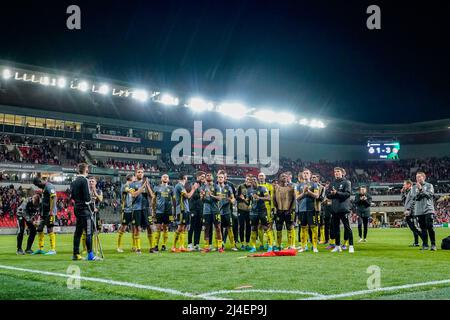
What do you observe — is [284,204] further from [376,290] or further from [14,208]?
[14,208]

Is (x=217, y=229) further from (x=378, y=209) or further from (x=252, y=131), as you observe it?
(x=378, y=209)

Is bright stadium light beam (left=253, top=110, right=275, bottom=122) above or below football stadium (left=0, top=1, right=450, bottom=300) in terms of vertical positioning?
above

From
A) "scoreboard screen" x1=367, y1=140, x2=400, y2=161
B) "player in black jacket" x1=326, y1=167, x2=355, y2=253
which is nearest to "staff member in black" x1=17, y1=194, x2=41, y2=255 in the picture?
"player in black jacket" x1=326, y1=167, x2=355, y2=253

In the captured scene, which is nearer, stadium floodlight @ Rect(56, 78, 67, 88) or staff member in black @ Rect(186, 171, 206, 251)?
staff member in black @ Rect(186, 171, 206, 251)

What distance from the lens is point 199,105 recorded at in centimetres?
4459

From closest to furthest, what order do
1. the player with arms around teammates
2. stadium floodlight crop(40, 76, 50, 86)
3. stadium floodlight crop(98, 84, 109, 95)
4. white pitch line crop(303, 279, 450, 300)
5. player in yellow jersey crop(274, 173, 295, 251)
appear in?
white pitch line crop(303, 279, 450, 300), player in yellow jersey crop(274, 173, 295, 251), the player with arms around teammates, stadium floodlight crop(40, 76, 50, 86), stadium floodlight crop(98, 84, 109, 95)

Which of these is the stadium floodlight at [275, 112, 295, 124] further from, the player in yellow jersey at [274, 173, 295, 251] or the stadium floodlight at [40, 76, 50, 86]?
the player in yellow jersey at [274, 173, 295, 251]

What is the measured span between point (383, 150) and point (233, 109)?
21142mm

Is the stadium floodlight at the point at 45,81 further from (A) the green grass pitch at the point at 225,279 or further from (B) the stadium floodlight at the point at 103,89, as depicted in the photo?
(A) the green grass pitch at the point at 225,279

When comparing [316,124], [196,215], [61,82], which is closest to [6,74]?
[61,82]

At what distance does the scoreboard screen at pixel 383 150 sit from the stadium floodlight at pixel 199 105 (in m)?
22.5

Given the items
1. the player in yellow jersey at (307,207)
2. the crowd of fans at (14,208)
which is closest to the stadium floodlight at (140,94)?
the crowd of fans at (14,208)

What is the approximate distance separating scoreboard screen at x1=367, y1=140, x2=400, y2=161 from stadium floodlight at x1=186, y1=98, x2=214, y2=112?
73.9 ft

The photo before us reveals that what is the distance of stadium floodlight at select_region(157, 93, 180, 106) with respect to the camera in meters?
42.2
